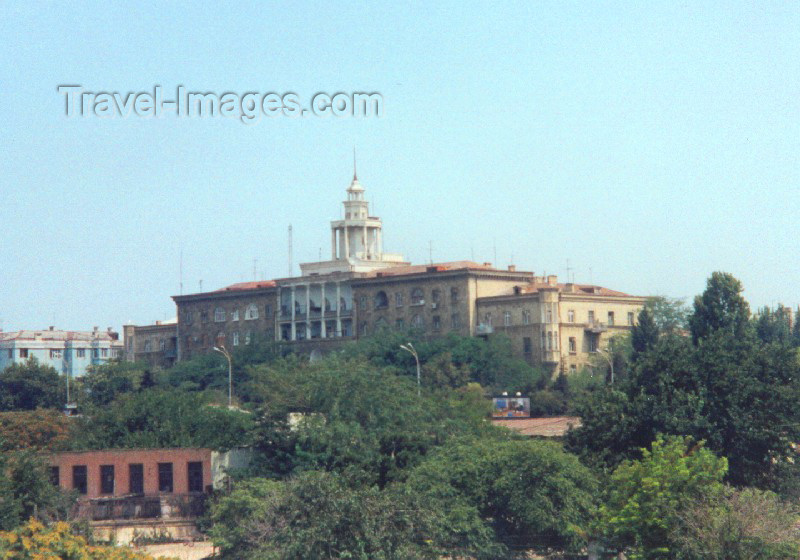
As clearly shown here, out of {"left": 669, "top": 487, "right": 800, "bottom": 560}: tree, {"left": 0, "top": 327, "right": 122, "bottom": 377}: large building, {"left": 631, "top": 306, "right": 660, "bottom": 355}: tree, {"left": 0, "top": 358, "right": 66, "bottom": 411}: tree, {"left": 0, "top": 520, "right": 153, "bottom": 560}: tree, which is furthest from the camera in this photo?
{"left": 0, "top": 327, "right": 122, "bottom": 377}: large building

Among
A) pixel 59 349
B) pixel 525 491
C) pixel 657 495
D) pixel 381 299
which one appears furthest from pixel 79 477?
pixel 59 349

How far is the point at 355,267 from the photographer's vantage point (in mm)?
140625

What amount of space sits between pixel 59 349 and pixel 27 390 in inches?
1768

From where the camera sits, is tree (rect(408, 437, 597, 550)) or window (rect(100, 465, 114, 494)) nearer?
tree (rect(408, 437, 597, 550))

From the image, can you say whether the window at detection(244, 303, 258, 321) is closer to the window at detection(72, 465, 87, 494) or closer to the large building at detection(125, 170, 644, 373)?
the large building at detection(125, 170, 644, 373)

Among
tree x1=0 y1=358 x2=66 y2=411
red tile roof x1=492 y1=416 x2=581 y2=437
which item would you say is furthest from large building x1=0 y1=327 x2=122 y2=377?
red tile roof x1=492 y1=416 x2=581 y2=437

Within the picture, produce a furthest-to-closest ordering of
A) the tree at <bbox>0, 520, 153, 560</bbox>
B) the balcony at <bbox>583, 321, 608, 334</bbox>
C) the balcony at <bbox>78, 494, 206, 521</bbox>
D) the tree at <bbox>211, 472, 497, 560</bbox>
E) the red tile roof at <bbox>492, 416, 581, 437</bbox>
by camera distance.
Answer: the balcony at <bbox>583, 321, 608, 334</bbox> → the red tile roof at <bbox>492, 416, 581, 437</bbox> → the balcony at <bbox>78, 494, 206, 521</bbox> → the tree at <bbox>211, 472, 497, 560</bbox> → the tree at <bbox>0, 520, 153, 560</bbox>

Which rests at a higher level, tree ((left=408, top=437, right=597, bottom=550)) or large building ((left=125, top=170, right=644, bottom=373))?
large building ((left=125, top=170, right=644, bottom=373))

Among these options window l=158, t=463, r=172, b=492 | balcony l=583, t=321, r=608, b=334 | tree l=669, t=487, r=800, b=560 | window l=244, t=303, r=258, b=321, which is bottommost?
tree l=669, t=487, r=800, b=560

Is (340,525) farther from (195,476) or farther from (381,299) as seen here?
(381,299)

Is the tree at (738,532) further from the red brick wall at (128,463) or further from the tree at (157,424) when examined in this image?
the tree at (157,424)

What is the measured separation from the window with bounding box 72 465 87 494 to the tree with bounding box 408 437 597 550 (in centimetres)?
1923

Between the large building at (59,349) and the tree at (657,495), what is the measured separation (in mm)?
124182

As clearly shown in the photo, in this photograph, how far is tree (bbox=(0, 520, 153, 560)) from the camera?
116 feet
